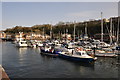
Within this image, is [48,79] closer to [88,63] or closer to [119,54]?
[88,63]

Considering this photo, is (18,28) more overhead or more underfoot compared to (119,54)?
more overhead

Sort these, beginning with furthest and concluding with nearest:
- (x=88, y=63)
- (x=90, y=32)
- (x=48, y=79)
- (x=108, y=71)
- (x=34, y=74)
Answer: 1. (x=90, y=32)
2. (x=88, y=63)
3. (x=108, y=71)
4. (x=34, y=74)
5. (x=48, y=79)

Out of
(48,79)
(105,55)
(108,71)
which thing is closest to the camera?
(48,79)

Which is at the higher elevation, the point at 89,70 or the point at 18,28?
the point at 18,28

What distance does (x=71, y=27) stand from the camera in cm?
12562

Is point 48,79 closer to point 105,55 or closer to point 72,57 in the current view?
point 72,57

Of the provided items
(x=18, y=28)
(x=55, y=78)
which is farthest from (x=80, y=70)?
(x=18, y=28)

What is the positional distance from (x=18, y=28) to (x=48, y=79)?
15672cm

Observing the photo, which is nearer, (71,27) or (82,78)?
(82,78)

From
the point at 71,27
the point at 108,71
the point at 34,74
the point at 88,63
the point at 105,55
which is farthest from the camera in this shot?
the point at 71,27

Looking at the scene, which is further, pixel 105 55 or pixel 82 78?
pixel 105 55

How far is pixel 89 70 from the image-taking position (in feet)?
74.0

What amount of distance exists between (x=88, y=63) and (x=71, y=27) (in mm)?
100168

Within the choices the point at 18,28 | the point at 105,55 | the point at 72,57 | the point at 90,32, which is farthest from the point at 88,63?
the point at 18,28
